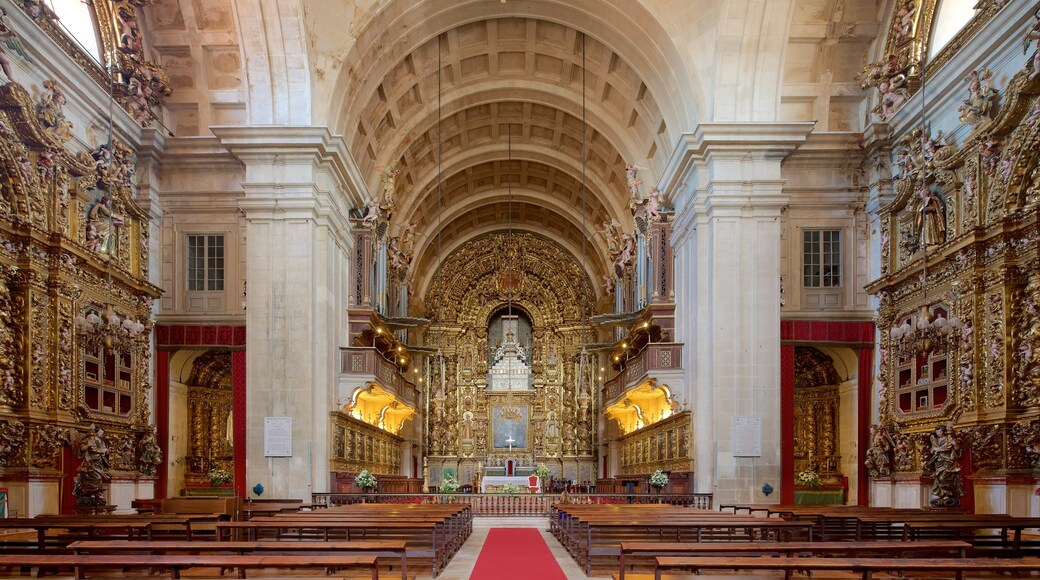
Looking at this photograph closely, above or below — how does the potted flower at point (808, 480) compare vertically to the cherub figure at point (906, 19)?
below

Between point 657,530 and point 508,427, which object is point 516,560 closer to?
point 657,530

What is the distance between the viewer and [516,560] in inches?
512

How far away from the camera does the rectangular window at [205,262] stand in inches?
901

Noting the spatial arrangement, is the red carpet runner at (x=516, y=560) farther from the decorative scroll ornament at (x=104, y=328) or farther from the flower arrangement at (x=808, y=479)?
the flower arrangement at (x=808, y=479)

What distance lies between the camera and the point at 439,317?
131ft

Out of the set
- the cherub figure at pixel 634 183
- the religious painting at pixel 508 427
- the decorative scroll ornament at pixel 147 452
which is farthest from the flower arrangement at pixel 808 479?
the religious painting at pixel 508 427

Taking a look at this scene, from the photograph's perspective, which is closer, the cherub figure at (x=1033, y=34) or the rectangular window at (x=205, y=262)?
the cherub figure at (x=1033, y=34)

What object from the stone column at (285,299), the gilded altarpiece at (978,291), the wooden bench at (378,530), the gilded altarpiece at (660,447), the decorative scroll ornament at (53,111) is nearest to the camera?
the wooden bench at (378,530)

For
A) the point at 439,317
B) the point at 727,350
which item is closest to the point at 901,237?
the point at 727,350

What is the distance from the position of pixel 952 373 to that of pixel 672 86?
9.23 metres

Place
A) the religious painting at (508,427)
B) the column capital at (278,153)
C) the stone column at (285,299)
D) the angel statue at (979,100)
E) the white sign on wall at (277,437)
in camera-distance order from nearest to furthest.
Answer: the angel statue at (979,100), the white sign on wall at (277,437), the stone column at (285,299), the column capital at (278,153), the religious painting at (508,427)

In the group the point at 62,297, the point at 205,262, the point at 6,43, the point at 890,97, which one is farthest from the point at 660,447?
the point at 6,43

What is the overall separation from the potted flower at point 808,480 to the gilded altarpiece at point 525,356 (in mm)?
16685

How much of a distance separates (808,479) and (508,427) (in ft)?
62.4
